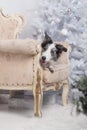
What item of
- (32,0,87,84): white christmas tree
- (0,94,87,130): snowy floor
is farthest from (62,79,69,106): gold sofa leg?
(32,0,87,84): white christmas tree

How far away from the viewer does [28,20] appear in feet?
14.3

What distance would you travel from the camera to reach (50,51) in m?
3.36

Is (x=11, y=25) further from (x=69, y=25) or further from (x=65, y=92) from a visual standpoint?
(x=65, y=92)

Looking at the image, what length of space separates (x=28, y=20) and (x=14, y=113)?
1507 millimetres

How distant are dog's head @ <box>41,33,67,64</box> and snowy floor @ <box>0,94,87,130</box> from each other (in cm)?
49

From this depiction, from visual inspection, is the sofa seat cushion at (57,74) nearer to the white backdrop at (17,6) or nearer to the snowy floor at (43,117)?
the snowy floor at (43,117)

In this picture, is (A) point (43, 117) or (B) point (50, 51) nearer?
(A) point (43, 117)

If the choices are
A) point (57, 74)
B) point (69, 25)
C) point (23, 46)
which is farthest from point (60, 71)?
point (69, 25)

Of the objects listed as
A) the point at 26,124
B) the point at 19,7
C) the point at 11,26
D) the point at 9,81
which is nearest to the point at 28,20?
the point at 19,7

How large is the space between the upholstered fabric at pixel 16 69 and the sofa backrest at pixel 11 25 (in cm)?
71

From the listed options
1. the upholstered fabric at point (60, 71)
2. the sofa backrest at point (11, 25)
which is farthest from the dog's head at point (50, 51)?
the sofa backrest at point (11, 25)

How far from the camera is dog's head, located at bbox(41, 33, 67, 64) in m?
3.26

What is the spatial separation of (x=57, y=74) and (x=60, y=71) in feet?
0.20

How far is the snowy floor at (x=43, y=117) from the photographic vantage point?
277 cm
